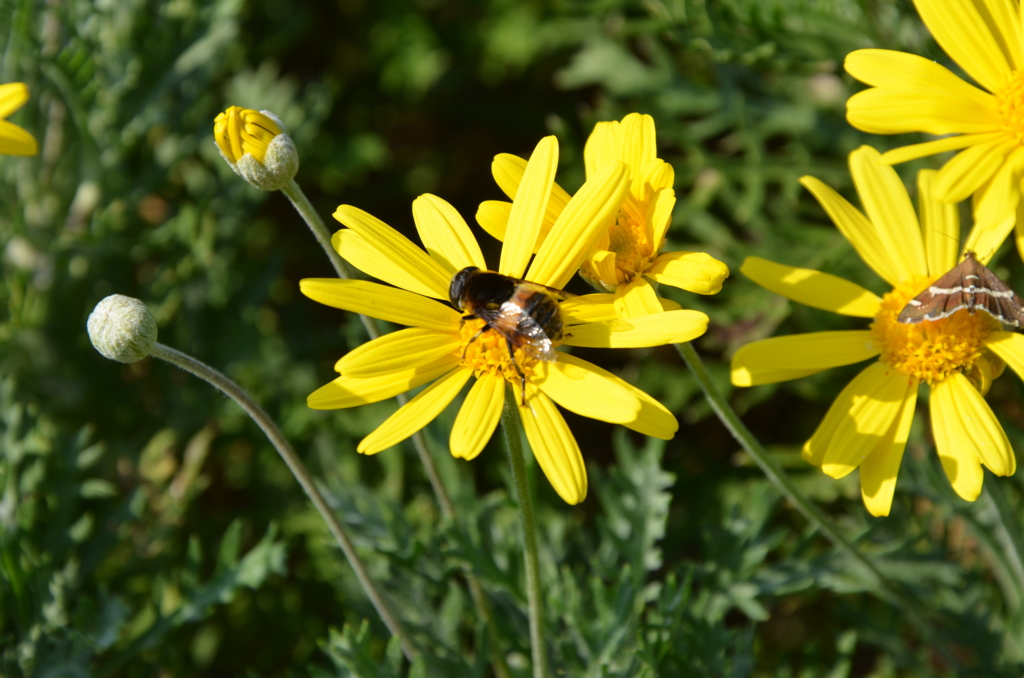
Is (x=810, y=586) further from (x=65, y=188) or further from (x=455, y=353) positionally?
(x=65, y=188)

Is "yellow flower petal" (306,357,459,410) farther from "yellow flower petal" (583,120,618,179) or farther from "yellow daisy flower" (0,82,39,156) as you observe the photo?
"yellow daisy flower" (0,82,39,156)

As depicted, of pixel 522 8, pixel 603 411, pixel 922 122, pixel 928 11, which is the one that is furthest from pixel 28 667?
pixel 522 8

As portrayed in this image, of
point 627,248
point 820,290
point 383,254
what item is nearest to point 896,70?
point 820,290

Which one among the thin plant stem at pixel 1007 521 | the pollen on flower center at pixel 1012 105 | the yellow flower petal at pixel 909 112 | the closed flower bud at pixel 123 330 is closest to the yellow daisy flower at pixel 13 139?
the closed flower bud at pixel 123 330

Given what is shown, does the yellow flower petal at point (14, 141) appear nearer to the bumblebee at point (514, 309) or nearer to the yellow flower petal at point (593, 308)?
the bumblebee at point (514, 309)

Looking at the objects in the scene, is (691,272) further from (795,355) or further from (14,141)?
(14,141)
